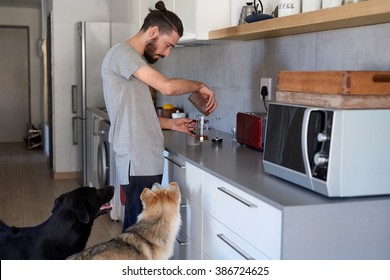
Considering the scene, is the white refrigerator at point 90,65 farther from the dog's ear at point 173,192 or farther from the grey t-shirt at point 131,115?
the dog's ear at point 173,192

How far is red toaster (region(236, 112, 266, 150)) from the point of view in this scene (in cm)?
267

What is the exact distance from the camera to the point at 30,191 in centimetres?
538

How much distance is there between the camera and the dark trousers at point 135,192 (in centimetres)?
253

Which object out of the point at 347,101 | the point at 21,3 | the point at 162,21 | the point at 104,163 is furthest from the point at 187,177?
the point at 21,3

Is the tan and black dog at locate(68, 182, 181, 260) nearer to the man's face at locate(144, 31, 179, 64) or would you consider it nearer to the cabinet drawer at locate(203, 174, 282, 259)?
the cabinet drawer at locate(203, 174, 282, 259)

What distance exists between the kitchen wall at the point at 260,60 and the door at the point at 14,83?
5.10m

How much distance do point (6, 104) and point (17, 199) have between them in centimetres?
447

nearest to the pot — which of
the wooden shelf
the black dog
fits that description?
the wooden shelf

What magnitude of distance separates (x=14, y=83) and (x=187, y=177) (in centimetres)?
720

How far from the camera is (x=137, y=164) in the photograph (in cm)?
251

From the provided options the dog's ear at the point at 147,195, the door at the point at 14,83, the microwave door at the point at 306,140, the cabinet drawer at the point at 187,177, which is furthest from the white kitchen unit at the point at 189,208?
the door at the point at 14,83

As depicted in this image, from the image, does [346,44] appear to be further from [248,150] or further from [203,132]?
[203,132]

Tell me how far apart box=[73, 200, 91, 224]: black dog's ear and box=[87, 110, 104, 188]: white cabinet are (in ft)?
7.47
